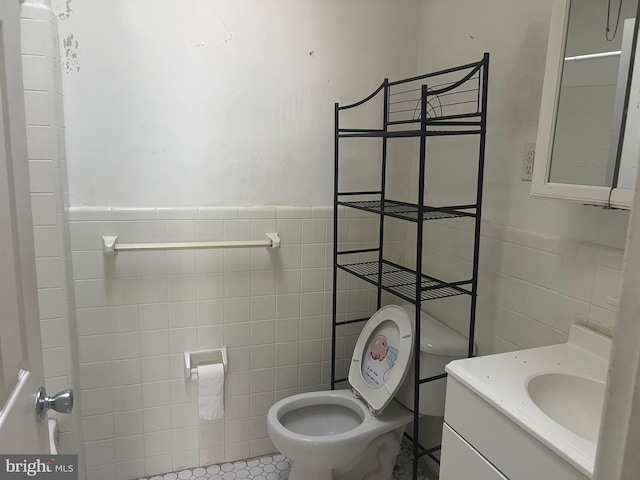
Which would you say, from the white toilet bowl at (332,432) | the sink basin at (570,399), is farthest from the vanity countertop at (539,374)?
the white toilet bowl at (332,432)

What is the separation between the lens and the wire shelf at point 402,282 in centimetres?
166

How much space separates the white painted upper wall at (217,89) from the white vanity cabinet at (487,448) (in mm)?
1124

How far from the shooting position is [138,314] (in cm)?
189

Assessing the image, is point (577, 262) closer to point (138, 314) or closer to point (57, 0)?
point (138, 314)

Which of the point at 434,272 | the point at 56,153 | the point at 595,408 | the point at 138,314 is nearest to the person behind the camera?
the point at 595,408

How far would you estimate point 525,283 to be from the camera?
159cm

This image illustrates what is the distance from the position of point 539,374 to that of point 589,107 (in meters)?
0.72

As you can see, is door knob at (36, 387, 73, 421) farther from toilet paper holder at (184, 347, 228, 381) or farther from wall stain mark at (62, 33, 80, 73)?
wall stain mark at (62, 33, 80, 73)

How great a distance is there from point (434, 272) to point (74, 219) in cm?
149

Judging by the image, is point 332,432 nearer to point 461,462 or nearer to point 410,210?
point 461,462

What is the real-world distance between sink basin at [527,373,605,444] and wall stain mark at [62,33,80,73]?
1.82m

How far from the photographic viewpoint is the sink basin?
46.4 inches

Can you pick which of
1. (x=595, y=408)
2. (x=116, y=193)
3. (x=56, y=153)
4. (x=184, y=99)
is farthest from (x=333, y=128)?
(x=595, y=408)

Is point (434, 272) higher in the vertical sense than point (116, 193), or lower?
lower
